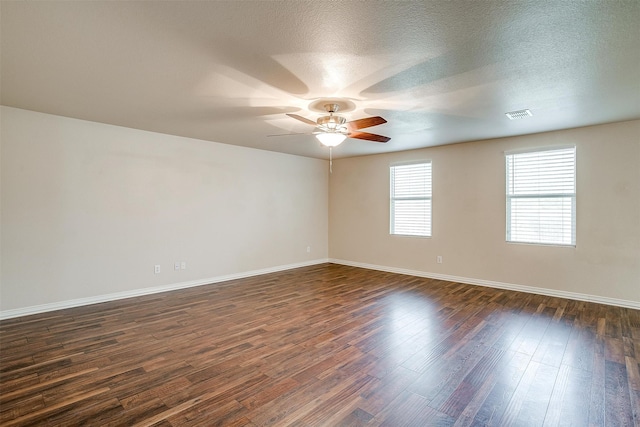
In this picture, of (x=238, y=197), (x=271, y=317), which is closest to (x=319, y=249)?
(x=238, y=197)

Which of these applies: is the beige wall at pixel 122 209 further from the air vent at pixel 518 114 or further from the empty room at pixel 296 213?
the air vent at pixel 518 114

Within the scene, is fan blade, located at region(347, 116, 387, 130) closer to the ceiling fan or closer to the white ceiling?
the ceiling fan

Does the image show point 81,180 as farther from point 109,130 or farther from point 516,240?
point 516,240

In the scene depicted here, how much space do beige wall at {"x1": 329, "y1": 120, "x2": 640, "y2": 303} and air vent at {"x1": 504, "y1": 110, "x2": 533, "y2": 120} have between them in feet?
3.88

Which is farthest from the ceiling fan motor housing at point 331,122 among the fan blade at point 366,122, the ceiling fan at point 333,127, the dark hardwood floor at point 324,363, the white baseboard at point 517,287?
the white baseboard at point 517,287

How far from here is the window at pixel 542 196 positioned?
176 inches

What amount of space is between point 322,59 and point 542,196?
418cm

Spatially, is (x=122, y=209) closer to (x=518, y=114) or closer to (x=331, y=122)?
(x=331, y=122)

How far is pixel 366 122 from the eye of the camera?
3.17m

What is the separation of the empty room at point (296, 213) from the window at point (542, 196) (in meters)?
0.03

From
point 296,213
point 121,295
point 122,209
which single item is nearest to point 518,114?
point 296,213

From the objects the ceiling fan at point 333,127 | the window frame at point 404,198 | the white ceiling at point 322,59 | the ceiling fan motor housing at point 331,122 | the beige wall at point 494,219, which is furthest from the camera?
the window frame at point 404,198

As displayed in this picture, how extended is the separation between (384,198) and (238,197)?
118 inches

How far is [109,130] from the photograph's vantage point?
4.32 meters
